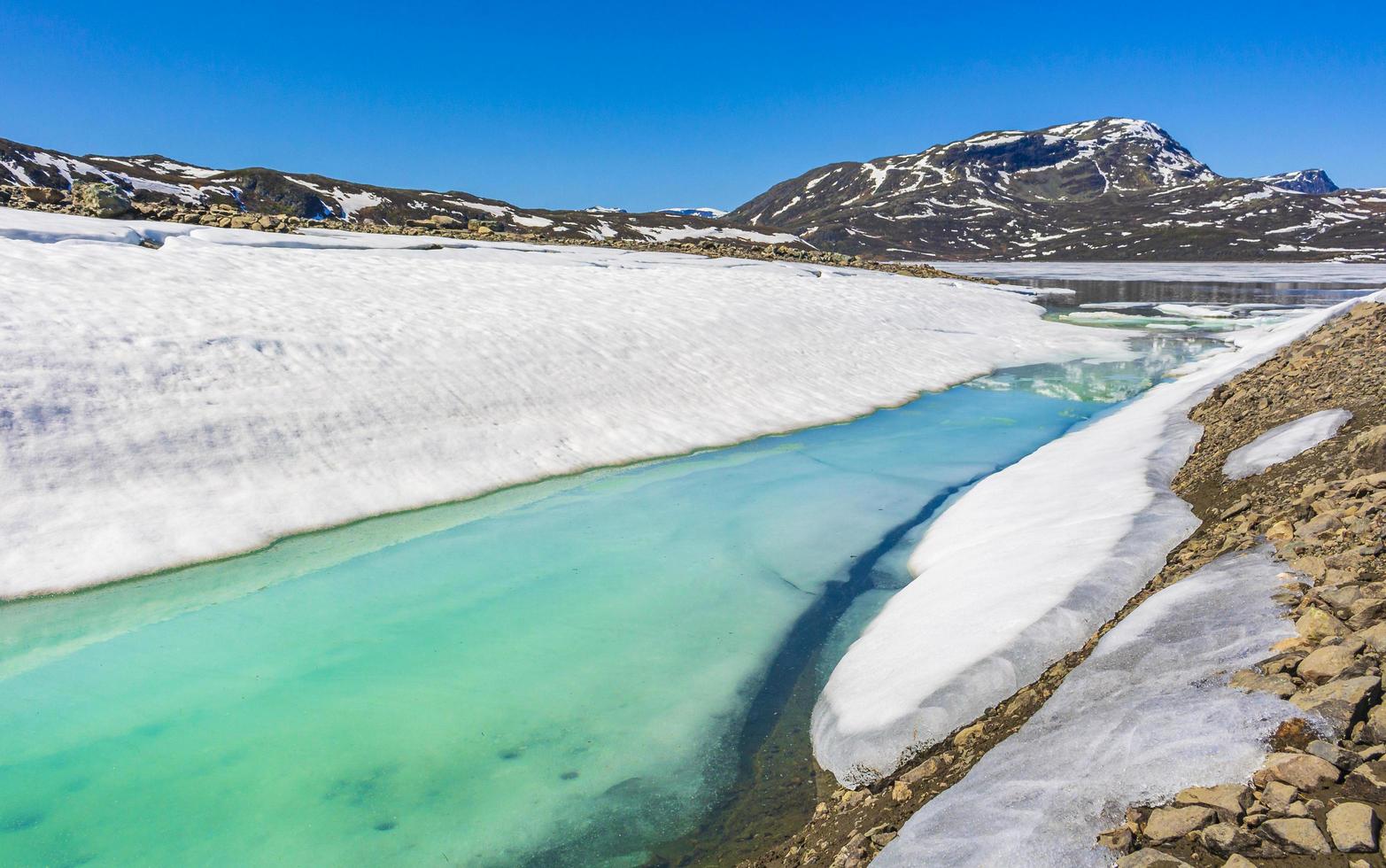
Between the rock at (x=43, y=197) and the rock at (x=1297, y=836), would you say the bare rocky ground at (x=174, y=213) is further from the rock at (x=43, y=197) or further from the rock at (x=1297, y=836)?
the rock at (x=1297, y=836)

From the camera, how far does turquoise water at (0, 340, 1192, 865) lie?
450cm

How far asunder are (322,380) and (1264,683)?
460 inches

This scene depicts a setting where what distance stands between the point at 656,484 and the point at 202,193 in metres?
69.5

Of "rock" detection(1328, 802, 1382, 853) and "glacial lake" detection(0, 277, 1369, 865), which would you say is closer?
"rock" detection(1328, 802, 1382, 853)

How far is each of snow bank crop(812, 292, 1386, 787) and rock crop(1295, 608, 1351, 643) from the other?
1558 millimetres

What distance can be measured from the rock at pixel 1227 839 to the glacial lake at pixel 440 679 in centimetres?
279

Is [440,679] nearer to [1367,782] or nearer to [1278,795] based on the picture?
[1278,795]

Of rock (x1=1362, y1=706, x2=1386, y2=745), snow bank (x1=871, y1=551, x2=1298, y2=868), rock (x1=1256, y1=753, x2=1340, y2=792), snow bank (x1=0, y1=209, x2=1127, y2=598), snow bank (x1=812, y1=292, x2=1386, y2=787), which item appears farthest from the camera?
snow bank (x1=0, y1=209, x2=1127, y2=598)

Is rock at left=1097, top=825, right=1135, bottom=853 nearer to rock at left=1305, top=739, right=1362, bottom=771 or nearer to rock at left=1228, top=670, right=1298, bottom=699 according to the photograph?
rock at left=1305, top=739, right=1362, bottom=771

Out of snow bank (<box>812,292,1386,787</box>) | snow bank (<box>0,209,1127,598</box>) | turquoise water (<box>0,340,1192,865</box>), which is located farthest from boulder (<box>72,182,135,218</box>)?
snow bank (<box>812,292,1386,787</box>)

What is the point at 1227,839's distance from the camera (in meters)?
2.49

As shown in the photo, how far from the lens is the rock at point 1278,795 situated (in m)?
2.55

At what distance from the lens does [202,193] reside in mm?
63688

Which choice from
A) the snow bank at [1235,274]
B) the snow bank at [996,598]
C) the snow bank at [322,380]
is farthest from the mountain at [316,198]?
the snow bank at [996,598]
